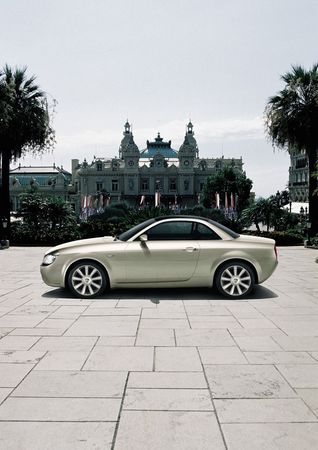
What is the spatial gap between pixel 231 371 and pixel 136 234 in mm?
4153

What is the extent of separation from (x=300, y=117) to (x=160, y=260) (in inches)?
682

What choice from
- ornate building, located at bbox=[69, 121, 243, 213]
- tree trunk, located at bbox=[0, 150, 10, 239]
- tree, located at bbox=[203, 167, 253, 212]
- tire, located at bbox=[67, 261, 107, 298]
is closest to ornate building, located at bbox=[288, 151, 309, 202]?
tree, located at bbox=[203, 167, 253, 212]

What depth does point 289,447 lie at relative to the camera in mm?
2816

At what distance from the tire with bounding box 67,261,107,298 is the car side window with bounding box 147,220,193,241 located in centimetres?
116

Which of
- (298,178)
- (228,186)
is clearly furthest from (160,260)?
(298,178)

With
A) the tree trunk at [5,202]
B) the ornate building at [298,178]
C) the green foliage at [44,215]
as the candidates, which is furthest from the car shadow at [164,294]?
the ornate building at [298,178]

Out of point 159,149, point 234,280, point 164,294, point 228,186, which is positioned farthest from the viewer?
point 159,149

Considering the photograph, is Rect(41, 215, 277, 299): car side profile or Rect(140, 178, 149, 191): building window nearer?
Rect(41, 215, 277, 299): car side profile

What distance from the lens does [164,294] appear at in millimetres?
8391

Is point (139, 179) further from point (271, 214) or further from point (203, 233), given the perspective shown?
point (203, 233)

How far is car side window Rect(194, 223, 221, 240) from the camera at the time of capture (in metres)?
8.09

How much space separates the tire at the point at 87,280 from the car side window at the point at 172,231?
1.16 meters

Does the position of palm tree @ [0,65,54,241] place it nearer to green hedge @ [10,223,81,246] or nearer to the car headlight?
green hedge @ [10,223,81,246]

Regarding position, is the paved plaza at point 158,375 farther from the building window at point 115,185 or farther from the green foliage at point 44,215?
the building window at point 115,185
